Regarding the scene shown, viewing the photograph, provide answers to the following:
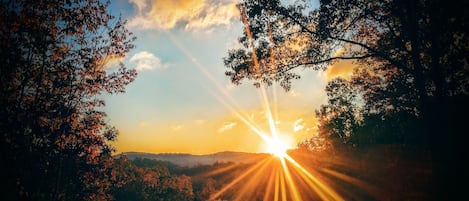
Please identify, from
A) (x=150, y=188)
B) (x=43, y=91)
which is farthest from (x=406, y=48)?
(x=150, y=188)

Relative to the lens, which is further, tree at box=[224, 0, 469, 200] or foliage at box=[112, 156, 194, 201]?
foliage at box=[112, 156, 194, 201]

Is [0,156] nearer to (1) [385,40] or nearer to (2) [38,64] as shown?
(2) [38,64]

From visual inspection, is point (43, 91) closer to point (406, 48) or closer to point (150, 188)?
point (406, 48)

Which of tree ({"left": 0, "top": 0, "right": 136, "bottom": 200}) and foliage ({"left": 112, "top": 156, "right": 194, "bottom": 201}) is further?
foliage ({"left": 112, "top": 156, "right": 194, "bottom": 201})

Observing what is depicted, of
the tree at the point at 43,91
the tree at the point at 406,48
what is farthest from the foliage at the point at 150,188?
the tree at the point at 406,48

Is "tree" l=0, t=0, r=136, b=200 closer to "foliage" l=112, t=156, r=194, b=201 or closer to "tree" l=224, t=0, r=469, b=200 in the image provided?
"tree" l=224, t=0, r=469, b=200

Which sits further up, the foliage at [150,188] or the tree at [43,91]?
the tree at [43,91]

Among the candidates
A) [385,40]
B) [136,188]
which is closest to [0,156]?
[385,40]

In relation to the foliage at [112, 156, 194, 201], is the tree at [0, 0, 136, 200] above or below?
above

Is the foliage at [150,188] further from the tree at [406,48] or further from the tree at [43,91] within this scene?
the tree at [406,48]

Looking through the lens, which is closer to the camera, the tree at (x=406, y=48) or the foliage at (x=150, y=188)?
the tree at (x=406, y=48)

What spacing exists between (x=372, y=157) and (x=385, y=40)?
16.3 m

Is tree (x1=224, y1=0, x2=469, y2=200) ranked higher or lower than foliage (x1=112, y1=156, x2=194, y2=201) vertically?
higher

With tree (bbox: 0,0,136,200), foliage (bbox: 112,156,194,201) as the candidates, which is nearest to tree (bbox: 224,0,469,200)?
tree (bbox: 0,0,136,200)
